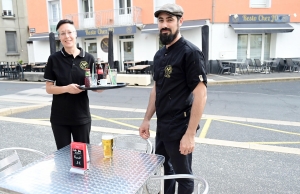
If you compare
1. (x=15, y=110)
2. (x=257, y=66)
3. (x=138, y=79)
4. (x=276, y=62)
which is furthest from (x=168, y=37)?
(x=276, y=62)

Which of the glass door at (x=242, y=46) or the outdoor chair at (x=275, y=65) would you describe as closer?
the outdoor chair at (x=275, y=65)

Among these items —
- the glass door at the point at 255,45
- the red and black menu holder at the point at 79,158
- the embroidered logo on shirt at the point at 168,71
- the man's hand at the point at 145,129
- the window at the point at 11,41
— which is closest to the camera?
the red and black menu holder at the point at 79,158

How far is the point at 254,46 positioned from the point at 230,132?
12.6 metres

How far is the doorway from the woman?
592 inches

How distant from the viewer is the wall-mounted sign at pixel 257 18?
15.5m

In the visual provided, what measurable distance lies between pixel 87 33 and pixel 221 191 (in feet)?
57.6

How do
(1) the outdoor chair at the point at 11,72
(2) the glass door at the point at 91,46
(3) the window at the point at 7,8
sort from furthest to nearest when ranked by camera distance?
(3) the window at the point at 7,8 → (2) the glass door at the point at 91,46 → (1) the outdoor chair at the point at 11,72

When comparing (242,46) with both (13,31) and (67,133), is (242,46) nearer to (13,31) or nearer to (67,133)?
(67,133)

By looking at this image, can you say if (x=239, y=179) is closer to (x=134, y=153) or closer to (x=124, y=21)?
(x=134, y=153)

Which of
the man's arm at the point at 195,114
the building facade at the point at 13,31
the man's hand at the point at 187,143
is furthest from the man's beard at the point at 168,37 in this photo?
the building facade at the point at 13,31

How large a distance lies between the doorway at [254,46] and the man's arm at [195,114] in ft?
49.9

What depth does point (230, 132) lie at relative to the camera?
17.8ft

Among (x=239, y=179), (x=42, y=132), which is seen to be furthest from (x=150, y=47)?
(x=239, y=179)

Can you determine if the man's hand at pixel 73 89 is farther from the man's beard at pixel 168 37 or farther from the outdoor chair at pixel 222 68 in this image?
the outdoor chair at pixel 222 68
